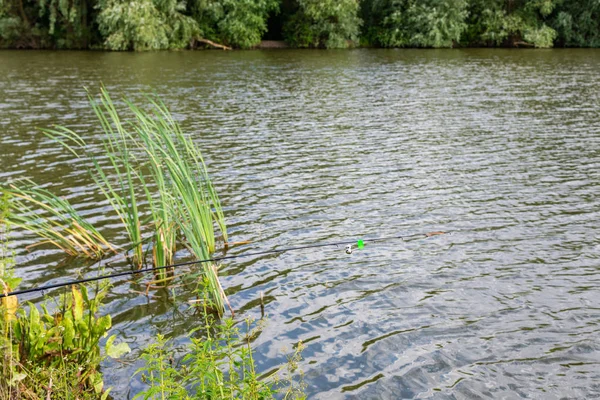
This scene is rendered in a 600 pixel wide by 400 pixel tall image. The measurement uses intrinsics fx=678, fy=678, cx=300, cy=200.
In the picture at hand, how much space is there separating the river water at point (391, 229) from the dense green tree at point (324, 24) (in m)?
20.8

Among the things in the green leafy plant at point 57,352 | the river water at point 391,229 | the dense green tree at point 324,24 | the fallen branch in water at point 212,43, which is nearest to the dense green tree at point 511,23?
the dense green tree at point 324,24

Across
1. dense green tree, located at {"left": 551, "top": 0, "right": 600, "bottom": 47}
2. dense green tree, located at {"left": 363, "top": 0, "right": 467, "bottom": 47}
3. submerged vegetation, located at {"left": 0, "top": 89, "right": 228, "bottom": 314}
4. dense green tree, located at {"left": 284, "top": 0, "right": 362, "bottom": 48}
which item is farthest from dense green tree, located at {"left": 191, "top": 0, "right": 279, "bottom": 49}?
submerged vegetation, located at {"left": 0, "top": 89, "right": 228, "bottom": 314}

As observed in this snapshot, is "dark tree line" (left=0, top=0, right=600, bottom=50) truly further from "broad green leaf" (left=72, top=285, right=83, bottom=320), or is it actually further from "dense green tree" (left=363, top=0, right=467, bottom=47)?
"broad green leaf" (left=72, top=285, right=83, bottom=320)

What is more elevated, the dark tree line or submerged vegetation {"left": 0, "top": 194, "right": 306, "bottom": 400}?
the dark tree line

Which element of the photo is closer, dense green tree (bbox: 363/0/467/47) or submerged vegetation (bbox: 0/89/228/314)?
submerged vegetation (bbox: 0/89/228/314)

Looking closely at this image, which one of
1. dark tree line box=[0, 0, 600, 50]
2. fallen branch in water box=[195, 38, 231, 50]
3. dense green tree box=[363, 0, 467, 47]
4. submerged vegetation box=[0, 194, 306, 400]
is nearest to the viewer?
submerged vegetation box=[0, 194, 306, 400]

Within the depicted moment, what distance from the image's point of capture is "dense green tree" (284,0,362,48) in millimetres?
43094

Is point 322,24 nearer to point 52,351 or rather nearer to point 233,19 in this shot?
point 233,19

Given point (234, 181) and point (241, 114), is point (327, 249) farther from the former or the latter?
point (241, 114)

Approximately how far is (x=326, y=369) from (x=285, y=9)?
4525 cm

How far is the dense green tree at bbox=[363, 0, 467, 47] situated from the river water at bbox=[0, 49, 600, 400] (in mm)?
19876

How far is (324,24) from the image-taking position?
44.6 meters

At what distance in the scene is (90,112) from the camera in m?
20.1

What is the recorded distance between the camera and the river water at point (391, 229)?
628cm
